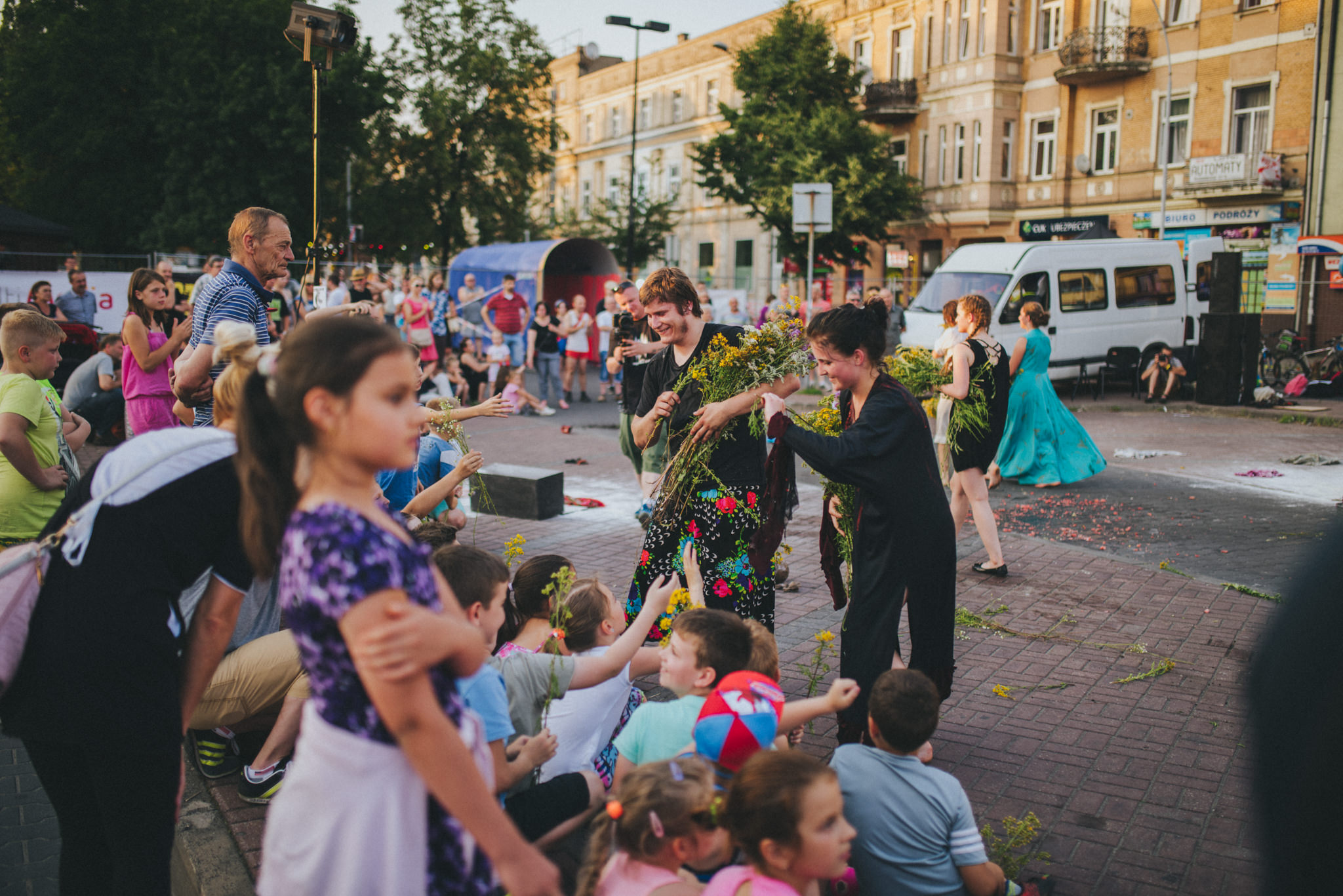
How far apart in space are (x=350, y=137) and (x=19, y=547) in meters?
33.8

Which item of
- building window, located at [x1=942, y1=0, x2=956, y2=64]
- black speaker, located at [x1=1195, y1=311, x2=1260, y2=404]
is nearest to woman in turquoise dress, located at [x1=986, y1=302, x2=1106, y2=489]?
black speaker, located at [x1=1195, y1=311, x2=1260, y2=404]

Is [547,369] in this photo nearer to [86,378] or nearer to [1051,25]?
[86,378]

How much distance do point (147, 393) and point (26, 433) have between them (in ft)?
5.74

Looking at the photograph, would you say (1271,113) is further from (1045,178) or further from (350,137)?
(350,137)

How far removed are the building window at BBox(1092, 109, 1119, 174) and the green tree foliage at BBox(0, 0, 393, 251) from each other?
2367 cm

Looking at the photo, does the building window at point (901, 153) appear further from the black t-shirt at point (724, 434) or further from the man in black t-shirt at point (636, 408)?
the black t-shirt at point (724, 434)

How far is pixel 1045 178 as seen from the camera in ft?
111

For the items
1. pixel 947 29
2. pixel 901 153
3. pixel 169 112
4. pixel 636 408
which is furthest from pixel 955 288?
pixel 169 112

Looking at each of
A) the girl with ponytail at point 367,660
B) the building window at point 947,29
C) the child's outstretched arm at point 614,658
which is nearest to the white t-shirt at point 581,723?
the child's outstretched arm at point 614,658

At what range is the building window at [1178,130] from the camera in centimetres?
2973

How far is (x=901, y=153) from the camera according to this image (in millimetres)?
38906

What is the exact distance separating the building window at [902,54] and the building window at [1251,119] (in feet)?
41.8

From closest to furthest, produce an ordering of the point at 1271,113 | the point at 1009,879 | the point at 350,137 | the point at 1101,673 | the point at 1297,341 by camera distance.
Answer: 1. the point at 1009,879
2. the point at 1101,673
3. the point at 1297,341
4. the point at 1271,113
5. the point at 350,137

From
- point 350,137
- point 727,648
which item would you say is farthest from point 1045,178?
point 727,648
